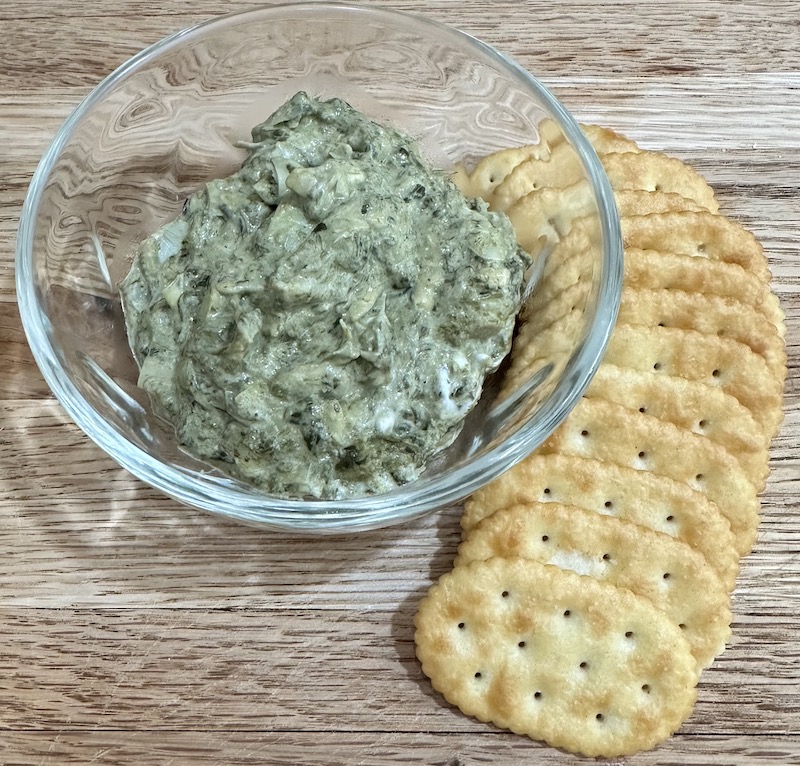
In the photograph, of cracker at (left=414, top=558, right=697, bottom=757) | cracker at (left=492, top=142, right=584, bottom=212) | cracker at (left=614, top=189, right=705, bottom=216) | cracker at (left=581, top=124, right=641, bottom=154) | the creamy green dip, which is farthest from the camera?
cracker at (left=581, top=124, right=641, bottom=154)

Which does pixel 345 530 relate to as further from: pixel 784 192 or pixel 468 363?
pixel 784 192

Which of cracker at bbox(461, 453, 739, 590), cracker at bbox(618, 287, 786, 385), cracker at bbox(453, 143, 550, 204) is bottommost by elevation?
cracker at bbox(461, 453, 739, 590)

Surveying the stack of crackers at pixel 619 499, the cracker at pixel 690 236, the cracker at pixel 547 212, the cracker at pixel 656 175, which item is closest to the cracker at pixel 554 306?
the stack of crackers at pixel 619 499

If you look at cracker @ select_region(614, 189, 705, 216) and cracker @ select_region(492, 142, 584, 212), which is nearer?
cracker @ select_region(492, 142, 584, 212)

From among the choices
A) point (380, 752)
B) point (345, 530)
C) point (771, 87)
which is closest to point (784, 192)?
point (771, 87)

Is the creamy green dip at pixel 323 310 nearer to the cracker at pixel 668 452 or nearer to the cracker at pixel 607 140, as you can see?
the cracker at pixel 668 452

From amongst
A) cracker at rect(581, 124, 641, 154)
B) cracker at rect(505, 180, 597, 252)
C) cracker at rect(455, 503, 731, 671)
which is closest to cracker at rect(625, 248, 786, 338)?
cracker at rect(505, 180, 597, 252)

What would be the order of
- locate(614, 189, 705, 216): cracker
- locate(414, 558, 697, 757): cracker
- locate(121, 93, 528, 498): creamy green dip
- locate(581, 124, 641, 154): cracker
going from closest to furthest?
locate(121, 93, 528, 498): creamy green dip
locate(414, 558, 697, 757): cracker
locate(614, 189, 705, 216): cracker
locate(581, 124, 641, 154): cracker

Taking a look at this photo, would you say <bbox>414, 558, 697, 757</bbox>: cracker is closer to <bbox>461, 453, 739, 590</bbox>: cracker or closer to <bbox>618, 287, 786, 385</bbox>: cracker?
<bbox>461, 453, 739, 590</bbox>: cracker
